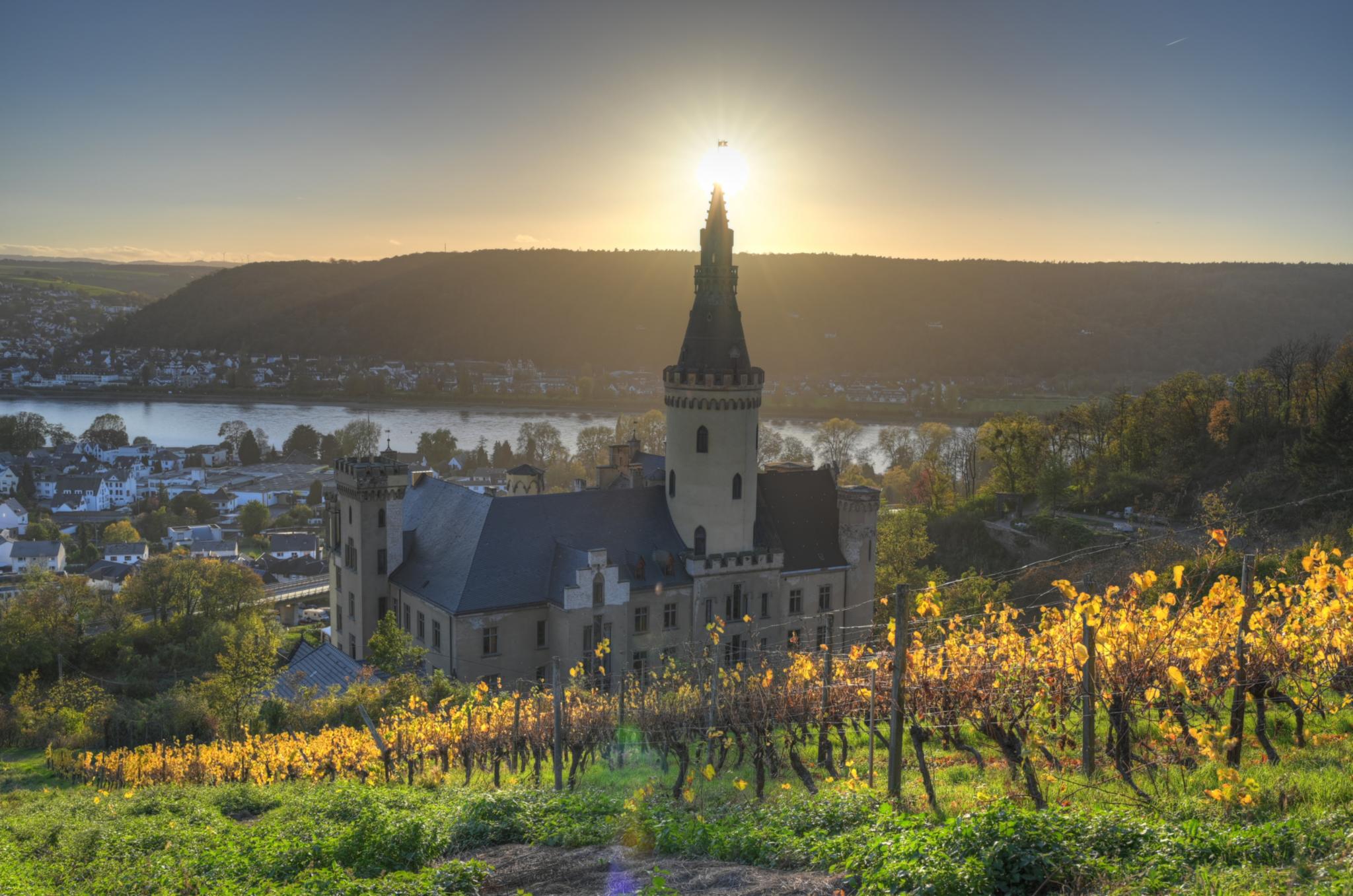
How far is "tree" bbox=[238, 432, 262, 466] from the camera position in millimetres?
141375

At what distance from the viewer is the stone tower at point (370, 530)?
121 ft

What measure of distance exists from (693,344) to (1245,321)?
121m

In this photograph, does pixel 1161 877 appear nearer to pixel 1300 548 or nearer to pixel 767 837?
pixel 767 837

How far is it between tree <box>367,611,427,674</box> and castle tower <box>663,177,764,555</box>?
10.5m

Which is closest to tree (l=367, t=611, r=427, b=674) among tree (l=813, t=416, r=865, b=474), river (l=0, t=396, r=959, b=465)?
tree (l=813, t=416, r=865, b=474)

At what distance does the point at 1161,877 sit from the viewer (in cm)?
891

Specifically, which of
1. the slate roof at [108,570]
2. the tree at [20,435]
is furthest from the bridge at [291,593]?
the tree at [20,435]

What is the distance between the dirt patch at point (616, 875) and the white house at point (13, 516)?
111 m

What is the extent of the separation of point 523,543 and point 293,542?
64245 mm

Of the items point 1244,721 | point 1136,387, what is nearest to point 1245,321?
point 1136,387

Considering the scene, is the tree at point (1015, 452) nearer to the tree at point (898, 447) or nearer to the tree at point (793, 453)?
the tree at point (793, 453)

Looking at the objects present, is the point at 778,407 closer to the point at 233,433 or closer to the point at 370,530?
the point at 233,433

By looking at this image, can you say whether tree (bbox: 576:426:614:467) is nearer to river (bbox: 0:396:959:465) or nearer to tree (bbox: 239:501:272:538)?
river (bbox: 0:396:959:465)

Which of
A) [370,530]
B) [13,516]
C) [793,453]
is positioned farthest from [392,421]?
[370,530]
